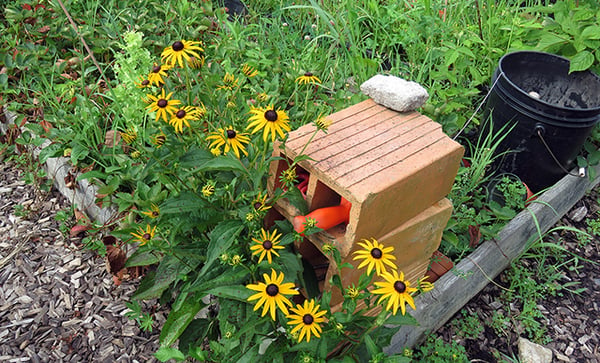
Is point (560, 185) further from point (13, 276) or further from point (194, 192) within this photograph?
point (13, 276)

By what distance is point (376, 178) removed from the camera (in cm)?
146

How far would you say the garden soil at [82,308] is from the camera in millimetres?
1979

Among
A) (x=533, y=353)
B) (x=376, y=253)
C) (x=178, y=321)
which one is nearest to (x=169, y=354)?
(x=178, y=321)

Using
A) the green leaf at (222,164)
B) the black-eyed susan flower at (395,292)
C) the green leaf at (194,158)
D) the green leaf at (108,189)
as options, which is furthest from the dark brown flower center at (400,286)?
the green leaf at (108,189)

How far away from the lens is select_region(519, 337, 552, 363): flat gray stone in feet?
6.71

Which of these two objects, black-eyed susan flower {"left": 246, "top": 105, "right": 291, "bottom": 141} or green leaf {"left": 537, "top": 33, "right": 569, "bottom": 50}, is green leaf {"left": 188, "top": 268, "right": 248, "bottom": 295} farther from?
green leaf {"left": 537, "top": 33, "right": 569, "bottom": 50}

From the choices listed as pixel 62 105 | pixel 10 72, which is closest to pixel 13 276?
pixel 62 105

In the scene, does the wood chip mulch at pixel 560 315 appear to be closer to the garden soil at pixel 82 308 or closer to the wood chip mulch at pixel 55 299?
the garden soil at pixel 82 308

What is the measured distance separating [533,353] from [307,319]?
51.1 inches

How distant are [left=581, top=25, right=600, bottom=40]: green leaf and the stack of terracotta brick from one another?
1.44 m

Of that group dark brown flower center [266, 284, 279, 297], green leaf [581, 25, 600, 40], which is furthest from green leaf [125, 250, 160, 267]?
green leaf [581, 25, 600, 40]

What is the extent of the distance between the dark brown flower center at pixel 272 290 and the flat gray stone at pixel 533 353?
53.4 inches

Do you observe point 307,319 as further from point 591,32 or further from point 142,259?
point 591,32

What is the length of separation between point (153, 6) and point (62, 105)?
114cm
